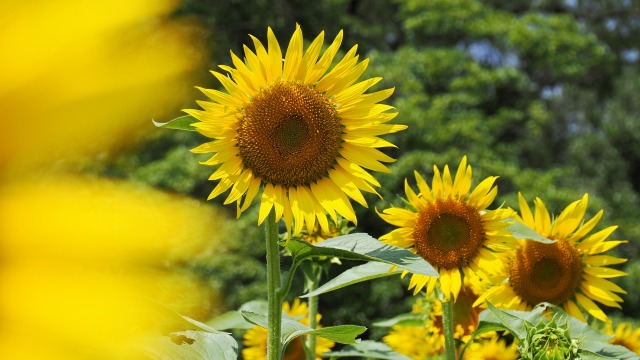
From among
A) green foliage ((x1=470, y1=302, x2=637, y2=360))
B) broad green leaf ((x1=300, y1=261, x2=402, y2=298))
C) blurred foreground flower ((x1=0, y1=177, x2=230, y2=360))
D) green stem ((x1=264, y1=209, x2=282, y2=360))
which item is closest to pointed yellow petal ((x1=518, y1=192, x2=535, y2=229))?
green foliage ((x1=470, y1=302, x2=637, y2=360))

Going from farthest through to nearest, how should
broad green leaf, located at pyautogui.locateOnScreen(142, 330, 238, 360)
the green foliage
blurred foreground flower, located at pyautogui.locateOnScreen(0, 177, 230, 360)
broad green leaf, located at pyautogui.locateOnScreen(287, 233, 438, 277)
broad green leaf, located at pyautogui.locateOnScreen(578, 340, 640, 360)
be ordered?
1. broad green leaf, located at pyautogui.locateOnScreen(578, 340, 640, 360)
2. the green foliage
3. broad green leaf, located at pyautogui.locateOnScreen(287, 233, 438, 277)
4. broad green leaf, located at pyautogui.locateOnScreen(142, 330, 238, 360)
5. blurred foreground flower, located at pyautogui.locateOnScreen(0, 177, 230, 360)

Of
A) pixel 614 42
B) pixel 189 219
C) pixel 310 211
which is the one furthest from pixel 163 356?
pixel 614 42

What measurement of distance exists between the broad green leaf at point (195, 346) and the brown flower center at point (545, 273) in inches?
18.7

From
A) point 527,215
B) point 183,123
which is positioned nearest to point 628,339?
point 527,215

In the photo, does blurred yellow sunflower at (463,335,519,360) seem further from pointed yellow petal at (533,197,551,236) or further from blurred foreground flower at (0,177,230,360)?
blurred foreground flower at (0,177,230,360)

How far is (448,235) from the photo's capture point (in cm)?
91

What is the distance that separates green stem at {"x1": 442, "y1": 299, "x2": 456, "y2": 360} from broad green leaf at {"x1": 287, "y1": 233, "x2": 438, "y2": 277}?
0.25 metres

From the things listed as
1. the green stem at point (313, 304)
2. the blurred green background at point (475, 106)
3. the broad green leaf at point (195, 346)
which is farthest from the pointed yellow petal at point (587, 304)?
the blurred green background at point (475, 106)

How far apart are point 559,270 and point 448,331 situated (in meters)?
0.20

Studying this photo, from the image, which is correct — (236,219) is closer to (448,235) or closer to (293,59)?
(448,235)

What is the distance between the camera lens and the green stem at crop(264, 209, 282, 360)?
0.65 metres

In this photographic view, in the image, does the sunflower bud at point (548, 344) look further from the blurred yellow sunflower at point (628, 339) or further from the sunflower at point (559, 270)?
the blurred yellow sunflower at point (628, 339)

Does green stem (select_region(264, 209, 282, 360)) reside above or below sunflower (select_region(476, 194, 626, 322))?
below

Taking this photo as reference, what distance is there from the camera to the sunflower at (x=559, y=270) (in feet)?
3.25
